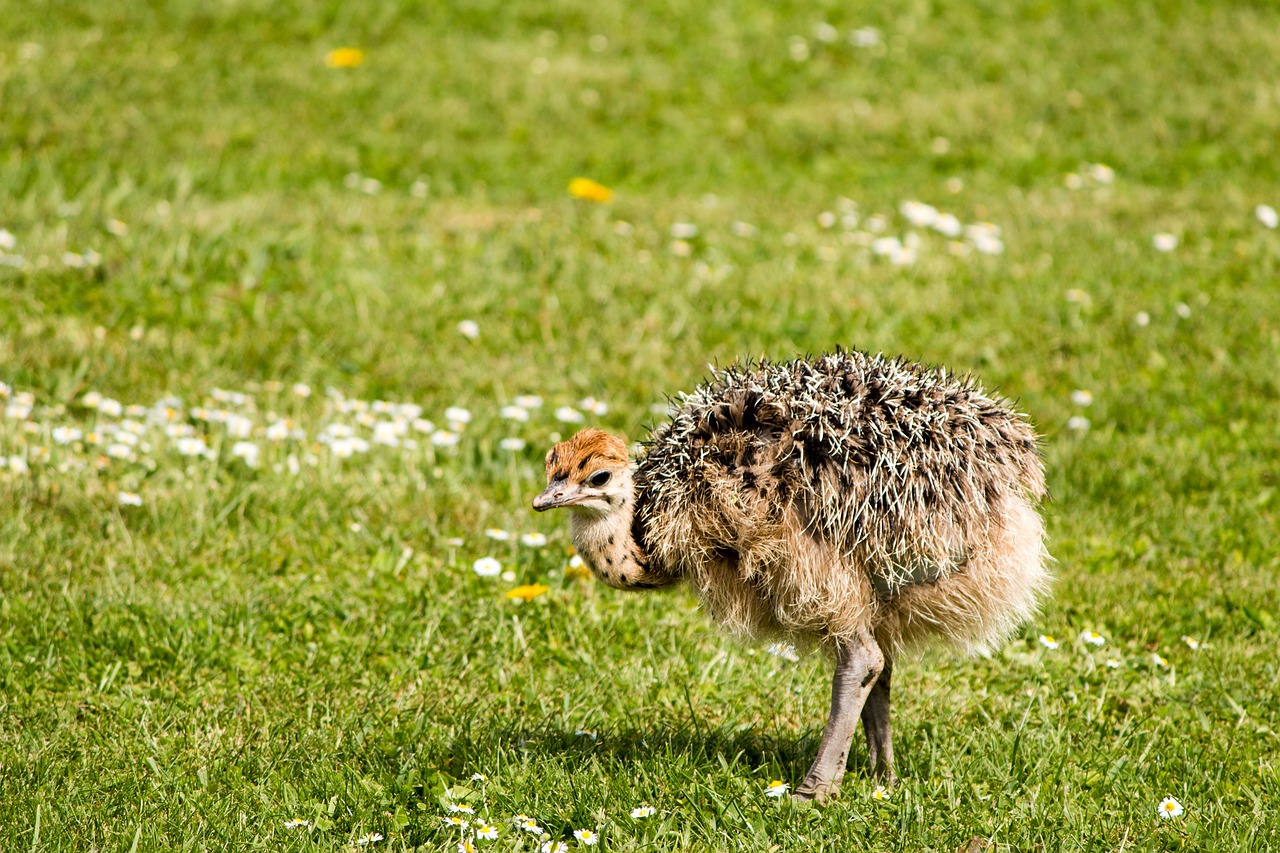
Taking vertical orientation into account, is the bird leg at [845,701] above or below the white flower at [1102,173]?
above

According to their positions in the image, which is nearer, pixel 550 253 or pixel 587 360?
pixel 587 360

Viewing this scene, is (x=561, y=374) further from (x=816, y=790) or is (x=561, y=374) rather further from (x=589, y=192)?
(x=816, y=790)

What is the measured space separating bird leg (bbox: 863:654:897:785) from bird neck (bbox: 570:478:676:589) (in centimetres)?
87

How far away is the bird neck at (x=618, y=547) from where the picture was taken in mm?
4395

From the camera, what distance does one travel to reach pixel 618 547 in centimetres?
439

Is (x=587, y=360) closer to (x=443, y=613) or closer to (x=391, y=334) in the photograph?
(x=391, y=334)

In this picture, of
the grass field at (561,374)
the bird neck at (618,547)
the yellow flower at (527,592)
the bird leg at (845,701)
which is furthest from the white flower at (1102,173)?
the bird neck at (618,547)

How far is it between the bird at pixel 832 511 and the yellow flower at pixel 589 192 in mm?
6159

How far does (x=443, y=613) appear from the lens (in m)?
5.64

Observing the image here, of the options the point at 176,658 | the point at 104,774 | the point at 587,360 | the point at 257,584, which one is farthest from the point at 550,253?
the point at 104,774

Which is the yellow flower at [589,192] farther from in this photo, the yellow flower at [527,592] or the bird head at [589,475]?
the bird head at [589,475]

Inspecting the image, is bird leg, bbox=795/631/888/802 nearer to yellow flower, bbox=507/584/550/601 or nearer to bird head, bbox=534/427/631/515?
bird head, bbox=534/427/631/515

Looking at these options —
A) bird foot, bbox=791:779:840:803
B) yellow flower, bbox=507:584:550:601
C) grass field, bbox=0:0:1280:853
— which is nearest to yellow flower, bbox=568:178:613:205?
grass field, bbox=0:0:1280:853

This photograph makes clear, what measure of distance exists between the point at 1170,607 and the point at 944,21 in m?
9.31
